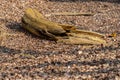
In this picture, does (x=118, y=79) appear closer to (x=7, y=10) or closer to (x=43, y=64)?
(x=43, y=64)

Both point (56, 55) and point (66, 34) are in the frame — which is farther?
point (66, 34)

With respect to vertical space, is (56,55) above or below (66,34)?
below

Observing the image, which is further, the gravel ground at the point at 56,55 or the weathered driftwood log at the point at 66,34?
the weathered driftwood log at the point at 66,34

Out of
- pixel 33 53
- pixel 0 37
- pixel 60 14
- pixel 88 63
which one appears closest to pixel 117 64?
pixel 88 63

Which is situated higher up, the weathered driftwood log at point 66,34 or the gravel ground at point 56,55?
the weathered driftwood log at point 66,34

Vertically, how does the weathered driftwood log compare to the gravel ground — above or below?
above

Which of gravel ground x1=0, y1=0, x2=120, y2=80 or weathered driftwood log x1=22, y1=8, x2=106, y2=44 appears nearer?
gravel ground x1=0, y1=0, x2=120, y2=80

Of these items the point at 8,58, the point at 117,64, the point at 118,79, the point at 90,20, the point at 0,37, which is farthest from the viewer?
the point at 90,20

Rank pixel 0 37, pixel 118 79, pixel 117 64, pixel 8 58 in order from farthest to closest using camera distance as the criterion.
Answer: pixel 0 37 < pixel 8 58 < pixel 117 64 < pixel 118 79
